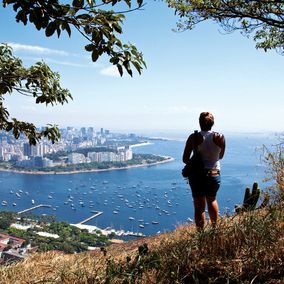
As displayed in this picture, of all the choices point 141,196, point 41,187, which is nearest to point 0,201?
point 41,187

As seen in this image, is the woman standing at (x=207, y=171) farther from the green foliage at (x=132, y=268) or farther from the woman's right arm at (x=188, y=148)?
the green foliage at (x=132, y=268)

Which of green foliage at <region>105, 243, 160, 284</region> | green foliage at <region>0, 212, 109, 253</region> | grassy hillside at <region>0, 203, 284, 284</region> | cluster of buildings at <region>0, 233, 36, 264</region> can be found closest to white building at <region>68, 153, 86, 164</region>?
green foliage at <region>0, 212, 109, 253</region>

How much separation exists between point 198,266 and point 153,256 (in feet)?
0.83

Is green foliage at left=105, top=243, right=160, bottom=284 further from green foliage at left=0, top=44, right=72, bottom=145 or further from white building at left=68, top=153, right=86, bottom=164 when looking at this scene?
white building at left=68, top=153, right=86, bottom=164

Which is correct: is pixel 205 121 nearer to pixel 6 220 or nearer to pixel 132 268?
pixel 132 268

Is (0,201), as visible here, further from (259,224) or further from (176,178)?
(259,224)

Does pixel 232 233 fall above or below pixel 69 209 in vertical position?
above

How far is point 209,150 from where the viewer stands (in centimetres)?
→ 295

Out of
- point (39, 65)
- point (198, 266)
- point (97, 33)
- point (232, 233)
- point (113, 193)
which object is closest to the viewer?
point (97, 33)

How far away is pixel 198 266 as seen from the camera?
1878mm

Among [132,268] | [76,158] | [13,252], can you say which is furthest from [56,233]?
[76,158]

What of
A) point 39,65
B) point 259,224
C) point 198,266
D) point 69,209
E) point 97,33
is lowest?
point 69,209

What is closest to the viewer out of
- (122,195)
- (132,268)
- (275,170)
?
(132,268)

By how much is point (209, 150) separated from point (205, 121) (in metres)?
0.24
